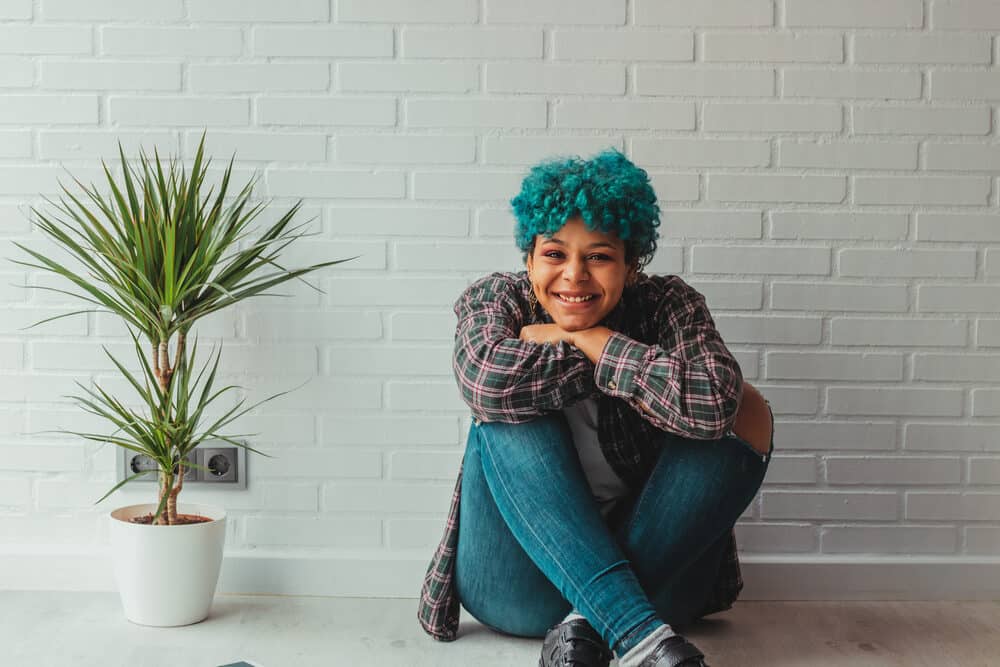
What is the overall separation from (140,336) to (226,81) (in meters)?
0.66

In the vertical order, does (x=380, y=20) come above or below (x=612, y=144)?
above

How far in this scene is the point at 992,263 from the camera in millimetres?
2475

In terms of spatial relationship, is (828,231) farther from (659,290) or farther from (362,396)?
(362,396)

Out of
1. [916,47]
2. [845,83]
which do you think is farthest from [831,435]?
[916,47]

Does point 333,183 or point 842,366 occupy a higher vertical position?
point 333,183

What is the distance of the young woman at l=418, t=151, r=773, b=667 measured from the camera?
1.81 meters

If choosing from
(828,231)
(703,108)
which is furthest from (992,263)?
(703,108)

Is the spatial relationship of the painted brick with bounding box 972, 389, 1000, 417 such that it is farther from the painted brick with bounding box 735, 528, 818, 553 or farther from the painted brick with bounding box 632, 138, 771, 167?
→ the painted brick with bounding box 632, 138, 771, 167

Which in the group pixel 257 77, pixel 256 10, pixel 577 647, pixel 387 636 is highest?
pixel 256 10

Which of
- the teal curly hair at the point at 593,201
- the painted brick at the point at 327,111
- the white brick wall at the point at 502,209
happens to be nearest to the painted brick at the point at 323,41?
the white brick wall at the point at 502,209

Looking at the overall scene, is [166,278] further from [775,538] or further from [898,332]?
[898,332]

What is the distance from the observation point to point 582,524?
1.81 metres

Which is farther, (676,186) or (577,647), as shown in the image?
(676,186)

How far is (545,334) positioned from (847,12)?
45.9 inches
